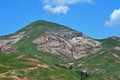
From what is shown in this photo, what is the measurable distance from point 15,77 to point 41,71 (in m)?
16.9

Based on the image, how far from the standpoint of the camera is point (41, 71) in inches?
6388

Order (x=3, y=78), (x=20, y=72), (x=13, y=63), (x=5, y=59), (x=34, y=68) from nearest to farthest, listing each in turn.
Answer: (x=3, y=78) → (x=20, y=72) → (x=34, y=68) → (x=13, y=63) → (x=5, y=59)

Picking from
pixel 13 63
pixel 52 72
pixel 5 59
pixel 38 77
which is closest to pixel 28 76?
pixel 38 77

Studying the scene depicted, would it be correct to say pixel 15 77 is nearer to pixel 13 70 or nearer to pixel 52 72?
pixel 13 70

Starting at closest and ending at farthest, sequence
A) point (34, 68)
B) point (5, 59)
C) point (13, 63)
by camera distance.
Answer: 1. point (34, 68)
2. point (13, 63)
3. point (5, 59)

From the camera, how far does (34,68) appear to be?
16688cm

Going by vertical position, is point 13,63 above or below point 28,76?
above

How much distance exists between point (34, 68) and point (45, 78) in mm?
14168

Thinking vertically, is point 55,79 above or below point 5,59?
below

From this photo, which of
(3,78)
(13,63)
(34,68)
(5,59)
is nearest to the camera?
(3,78)

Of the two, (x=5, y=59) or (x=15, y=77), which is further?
(x=5, y=59)

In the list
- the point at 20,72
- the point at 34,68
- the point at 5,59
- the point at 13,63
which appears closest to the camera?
the point at 20,72

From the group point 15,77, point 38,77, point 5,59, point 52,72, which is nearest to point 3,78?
point 15,77

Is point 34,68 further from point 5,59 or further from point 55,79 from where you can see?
point 5,59
